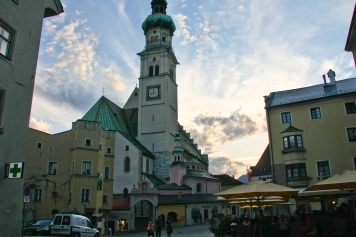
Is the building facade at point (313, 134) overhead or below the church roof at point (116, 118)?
below

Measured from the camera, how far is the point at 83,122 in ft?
108

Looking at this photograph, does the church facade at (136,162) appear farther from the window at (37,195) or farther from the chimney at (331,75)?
the chimney at (331,75)

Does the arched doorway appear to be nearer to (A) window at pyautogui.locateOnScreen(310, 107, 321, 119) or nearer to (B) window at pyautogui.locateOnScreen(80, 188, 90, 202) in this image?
(B) window at pyautogui.locateOnScreen(80, 188, 90, 202)

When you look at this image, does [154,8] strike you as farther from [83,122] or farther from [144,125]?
[83,122]

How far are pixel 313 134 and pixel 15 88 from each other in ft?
79.4

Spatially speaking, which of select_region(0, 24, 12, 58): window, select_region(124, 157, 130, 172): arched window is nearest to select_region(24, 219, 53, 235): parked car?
select_region(0, 24, 12, 58): window

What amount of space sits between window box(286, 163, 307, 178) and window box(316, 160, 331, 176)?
45.9 inches

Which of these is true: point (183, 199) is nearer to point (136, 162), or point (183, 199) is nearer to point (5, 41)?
point (136, 162)

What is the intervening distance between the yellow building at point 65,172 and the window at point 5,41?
20839 mm

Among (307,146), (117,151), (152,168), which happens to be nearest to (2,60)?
(307,146)

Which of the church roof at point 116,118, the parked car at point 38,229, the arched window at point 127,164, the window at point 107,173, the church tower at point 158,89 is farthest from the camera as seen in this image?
the church tower at point 158,89

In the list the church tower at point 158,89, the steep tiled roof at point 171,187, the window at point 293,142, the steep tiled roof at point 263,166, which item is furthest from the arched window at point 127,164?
the steep tiled roof at point 263,166

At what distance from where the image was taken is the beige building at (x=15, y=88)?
11.2 m

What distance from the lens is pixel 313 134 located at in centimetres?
2825
